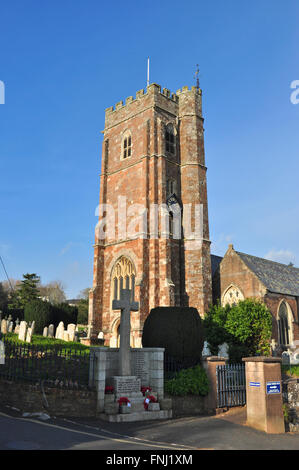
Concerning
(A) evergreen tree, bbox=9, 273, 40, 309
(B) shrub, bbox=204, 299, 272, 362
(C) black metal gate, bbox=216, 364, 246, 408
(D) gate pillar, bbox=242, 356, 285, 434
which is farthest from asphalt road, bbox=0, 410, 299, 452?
(A) evergreen tree, bbox=9, 273, 40, 309

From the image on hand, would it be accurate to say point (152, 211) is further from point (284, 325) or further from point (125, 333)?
point (125, 333)

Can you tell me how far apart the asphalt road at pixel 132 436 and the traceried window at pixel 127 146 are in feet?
79.2

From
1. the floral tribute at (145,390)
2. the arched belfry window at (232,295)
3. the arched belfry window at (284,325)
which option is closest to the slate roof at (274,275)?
the arched belfry window at (284,325)

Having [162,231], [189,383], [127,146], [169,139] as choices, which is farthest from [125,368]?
[127,146]

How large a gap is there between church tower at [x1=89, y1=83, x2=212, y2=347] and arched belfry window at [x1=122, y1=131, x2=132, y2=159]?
8 cm

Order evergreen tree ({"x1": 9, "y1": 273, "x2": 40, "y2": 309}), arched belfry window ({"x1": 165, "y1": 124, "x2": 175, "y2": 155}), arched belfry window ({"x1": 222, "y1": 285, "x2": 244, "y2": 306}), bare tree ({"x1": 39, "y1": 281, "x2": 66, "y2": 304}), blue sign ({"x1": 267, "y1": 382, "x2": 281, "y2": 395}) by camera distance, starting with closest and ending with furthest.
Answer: blue sign ({"x1": 267, "y1": 382, "x2": 281, "y2": 395}) → arched belfry window ({"x1": 222, "y1": 285, "x2": 244, "y2": 306}) → arched belfry window ({"x1": 165, "y1": 124, "x2": 175, "y2": 155}) → evergreen tree ({"x1": 9, "y1": 273, "x2": 40, "y2": 309}) → bare tree ({"x1": 39, "y1": 281, "x2": 66, "y2": 304})

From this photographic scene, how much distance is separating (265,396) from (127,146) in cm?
2509

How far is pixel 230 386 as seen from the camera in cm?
1352

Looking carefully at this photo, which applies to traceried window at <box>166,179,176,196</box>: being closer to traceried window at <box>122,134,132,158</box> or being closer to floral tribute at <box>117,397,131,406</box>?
traceried window at <box>122,134,132,158</box>

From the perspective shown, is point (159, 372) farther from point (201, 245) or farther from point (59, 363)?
point (201, 245)

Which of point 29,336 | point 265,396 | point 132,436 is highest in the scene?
point 29,336

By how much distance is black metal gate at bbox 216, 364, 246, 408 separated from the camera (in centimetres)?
1323

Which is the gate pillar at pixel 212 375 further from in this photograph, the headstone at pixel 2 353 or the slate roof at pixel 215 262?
the slate roof at pixel 215 262
